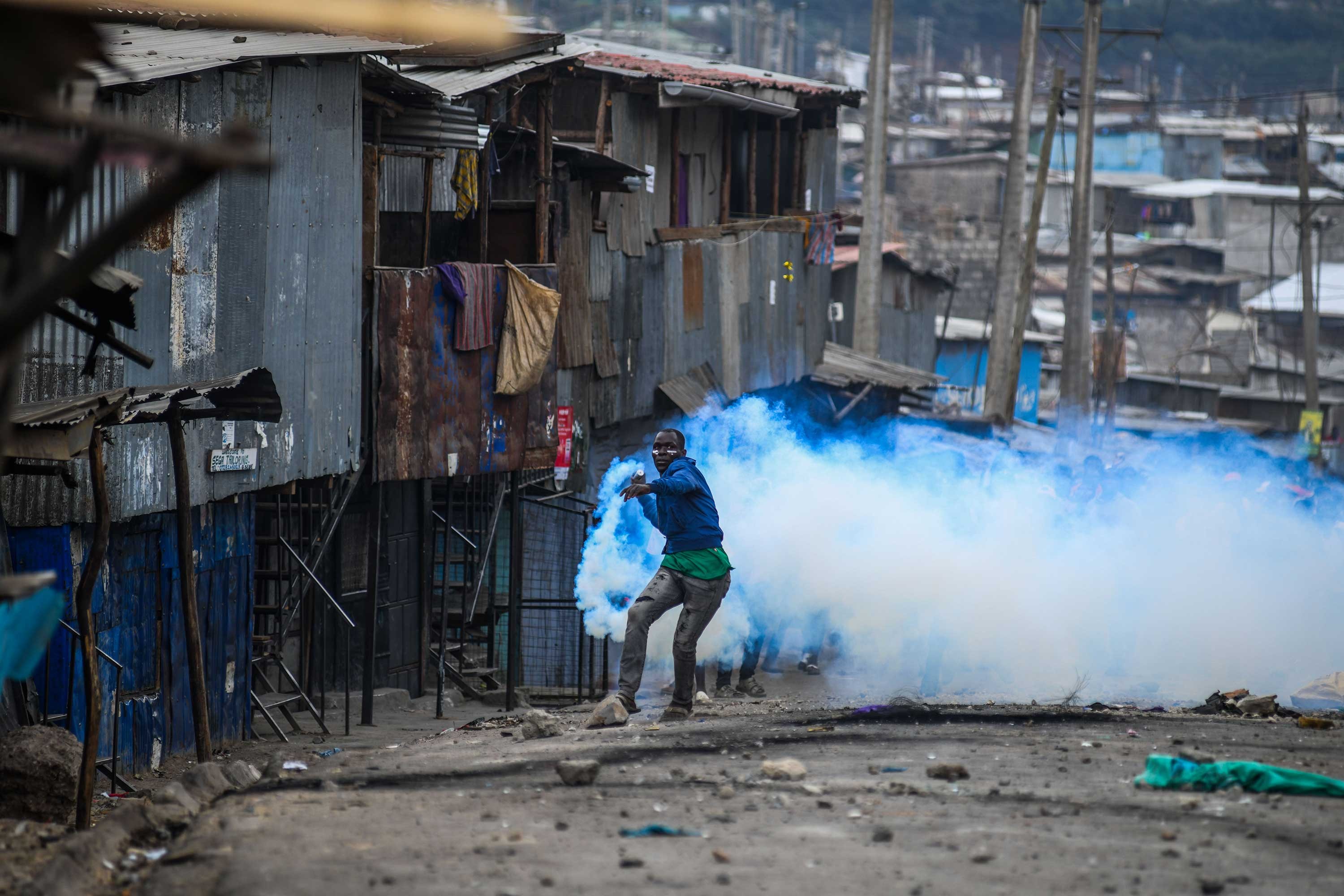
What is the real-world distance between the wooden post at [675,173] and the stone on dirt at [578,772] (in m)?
15.2

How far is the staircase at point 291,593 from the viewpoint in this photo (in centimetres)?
1402

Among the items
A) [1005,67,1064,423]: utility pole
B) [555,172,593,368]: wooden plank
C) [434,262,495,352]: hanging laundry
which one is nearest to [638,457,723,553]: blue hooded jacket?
[434,262,495,352]: hanging laundry

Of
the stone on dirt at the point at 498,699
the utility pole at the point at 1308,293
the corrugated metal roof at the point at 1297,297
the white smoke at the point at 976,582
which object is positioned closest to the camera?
the white smoke at the point at 976,582

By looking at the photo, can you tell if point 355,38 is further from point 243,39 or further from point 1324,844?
point 1324,844

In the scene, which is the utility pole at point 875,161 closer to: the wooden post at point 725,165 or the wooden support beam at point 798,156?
the wooden support beam at point 798,156

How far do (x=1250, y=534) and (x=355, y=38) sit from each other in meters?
12.4

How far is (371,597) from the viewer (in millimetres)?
14547

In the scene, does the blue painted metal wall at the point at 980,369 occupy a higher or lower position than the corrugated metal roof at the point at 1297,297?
lower

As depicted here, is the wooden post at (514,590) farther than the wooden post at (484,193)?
No

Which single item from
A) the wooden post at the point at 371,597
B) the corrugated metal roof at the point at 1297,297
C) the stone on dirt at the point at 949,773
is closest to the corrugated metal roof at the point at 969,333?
the corrugated metal roof at the point at 1297,297

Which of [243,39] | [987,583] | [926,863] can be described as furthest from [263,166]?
[987,583]

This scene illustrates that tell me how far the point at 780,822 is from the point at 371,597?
8187 mm

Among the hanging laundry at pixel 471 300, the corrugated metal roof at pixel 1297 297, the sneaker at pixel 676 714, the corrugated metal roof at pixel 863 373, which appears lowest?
the sneaker at pixel 676 714

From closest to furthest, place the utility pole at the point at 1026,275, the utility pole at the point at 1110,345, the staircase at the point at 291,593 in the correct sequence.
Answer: the staircase at the point at 291,593
the utility pole at the point at 1026,275
the utility pole at the point at 1110,345
